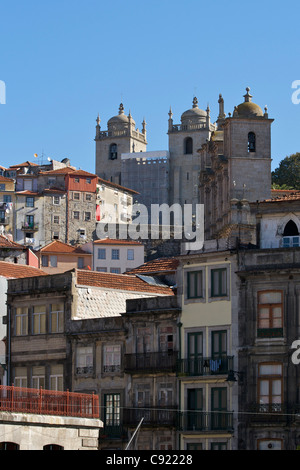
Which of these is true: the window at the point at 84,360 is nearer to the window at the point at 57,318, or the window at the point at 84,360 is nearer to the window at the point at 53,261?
the window at the point at 57,318

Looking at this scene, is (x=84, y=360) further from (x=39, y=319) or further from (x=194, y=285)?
(x=194, y=285)

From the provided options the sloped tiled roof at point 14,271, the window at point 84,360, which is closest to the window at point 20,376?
the window at point 84,360

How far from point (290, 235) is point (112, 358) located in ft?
33.7

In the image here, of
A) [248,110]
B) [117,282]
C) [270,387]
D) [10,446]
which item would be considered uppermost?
[248,110]

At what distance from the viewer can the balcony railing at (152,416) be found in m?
63.9

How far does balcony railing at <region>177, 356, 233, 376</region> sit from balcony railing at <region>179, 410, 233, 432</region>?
70.6 inches

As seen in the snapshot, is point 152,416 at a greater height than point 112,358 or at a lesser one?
lesser

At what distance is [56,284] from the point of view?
228 feet

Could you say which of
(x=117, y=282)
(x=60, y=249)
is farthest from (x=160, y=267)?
(x=60, y=249)

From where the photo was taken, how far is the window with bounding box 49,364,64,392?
68000mm

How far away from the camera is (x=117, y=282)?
73.6m

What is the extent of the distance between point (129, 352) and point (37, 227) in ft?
308

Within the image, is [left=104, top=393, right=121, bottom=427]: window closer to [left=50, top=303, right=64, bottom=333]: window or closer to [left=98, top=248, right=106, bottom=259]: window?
[left=50, top=303, right=64, bottom=333]: window
